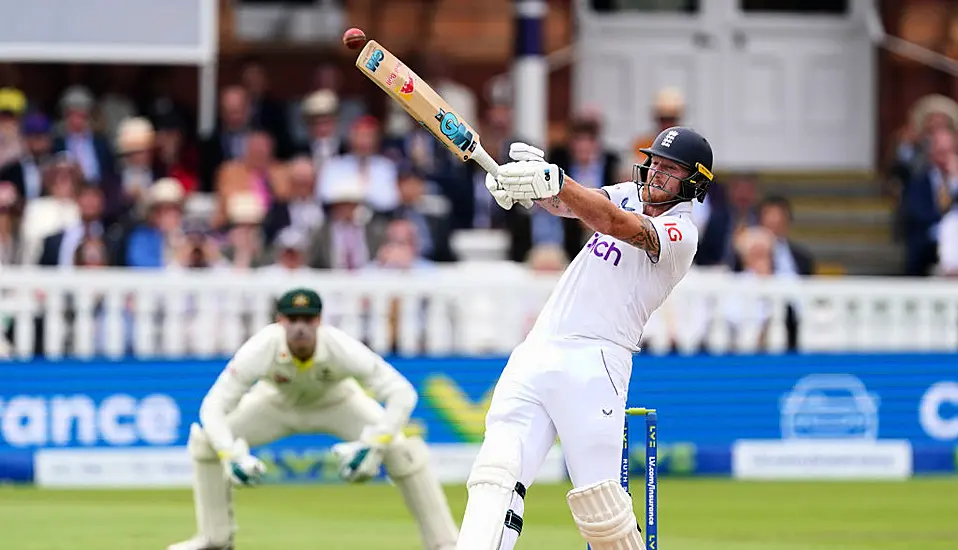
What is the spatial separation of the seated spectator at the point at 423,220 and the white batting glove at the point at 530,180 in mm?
6986

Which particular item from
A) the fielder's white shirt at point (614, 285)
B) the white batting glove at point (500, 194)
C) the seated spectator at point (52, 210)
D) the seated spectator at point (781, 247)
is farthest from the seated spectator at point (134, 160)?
the white batting glove at point (500, 194)

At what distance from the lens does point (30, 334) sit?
12.1m

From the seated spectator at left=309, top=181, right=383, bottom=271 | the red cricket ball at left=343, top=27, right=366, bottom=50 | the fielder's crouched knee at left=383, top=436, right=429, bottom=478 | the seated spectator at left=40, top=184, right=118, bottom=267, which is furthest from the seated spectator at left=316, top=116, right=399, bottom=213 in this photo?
the red cricket ball at left=343, top=27, right=366, bottom=50

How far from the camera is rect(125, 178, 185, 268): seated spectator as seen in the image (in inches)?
498

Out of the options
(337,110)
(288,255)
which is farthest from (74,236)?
(337,110)

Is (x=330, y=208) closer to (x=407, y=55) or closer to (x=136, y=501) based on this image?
(x=136, y=501)

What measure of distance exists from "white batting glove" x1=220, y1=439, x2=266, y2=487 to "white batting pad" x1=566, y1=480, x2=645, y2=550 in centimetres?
187

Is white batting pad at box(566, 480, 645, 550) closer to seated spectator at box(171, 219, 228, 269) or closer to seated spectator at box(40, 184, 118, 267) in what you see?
seated spectator at box(171, 219, 228, 269)

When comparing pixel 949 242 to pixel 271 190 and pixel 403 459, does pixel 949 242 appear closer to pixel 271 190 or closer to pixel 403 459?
pixel 271 190

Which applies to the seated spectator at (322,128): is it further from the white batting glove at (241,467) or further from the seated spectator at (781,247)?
the white batting glove at (241,467)

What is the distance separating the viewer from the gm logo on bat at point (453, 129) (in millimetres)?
6527

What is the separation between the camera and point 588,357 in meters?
6.71

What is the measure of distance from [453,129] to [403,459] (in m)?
2.42

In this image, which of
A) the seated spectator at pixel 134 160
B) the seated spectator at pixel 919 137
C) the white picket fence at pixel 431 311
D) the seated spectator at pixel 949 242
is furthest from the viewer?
the seated spectator at pixel 919 137
